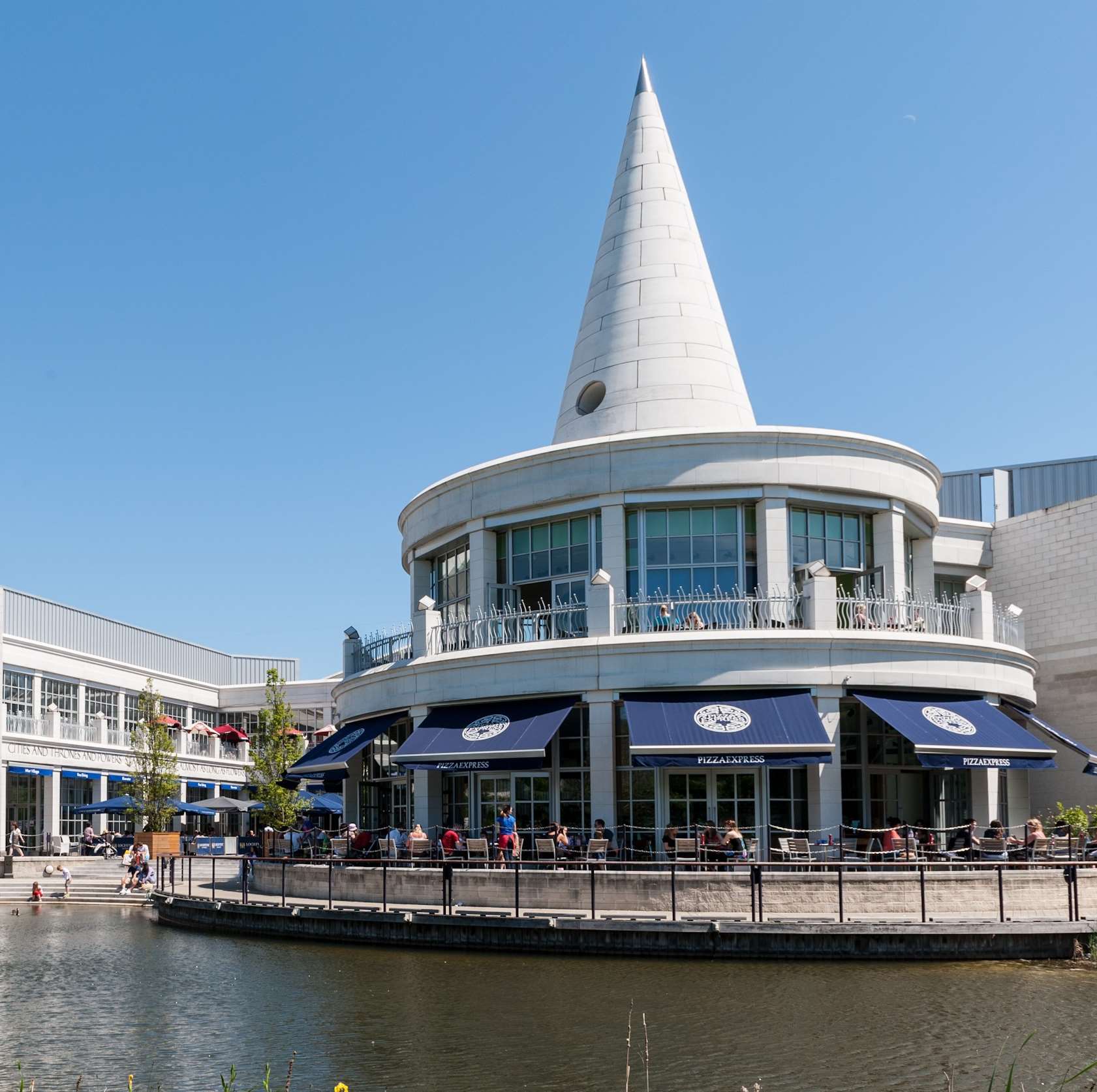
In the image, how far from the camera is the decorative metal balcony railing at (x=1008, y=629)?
33.4m

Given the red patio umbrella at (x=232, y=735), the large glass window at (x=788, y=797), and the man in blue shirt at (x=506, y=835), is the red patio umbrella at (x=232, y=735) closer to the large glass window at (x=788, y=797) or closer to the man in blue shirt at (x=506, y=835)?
the man in blue shirt at (x=506, y=835)

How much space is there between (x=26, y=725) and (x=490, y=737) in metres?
34.7

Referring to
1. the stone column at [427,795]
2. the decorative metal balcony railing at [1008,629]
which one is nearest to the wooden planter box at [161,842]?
the stone column at [427,795]

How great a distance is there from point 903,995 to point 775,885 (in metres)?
6.05

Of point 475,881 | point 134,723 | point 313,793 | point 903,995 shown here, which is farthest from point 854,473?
point 134,723

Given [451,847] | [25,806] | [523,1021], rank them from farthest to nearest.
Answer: [25,806] < [451,847] < [523,1021]

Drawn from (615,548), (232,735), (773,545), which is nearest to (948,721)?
(773,545)

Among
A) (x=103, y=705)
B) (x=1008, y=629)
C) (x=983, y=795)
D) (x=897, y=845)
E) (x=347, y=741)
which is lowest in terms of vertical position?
(x=897, y=845)

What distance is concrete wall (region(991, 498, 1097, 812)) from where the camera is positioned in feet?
120

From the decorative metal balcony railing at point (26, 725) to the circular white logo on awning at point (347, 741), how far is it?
1028 inches

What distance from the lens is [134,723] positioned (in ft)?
214

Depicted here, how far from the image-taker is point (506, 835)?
2753cm

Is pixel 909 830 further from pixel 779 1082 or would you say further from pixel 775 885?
pixel 779 1082

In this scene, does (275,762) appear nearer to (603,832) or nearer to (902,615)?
(603,832)
